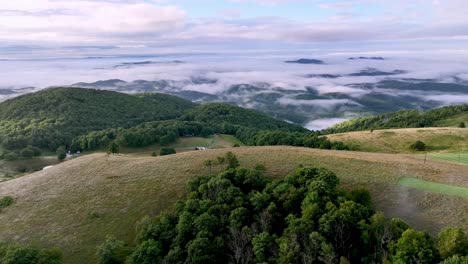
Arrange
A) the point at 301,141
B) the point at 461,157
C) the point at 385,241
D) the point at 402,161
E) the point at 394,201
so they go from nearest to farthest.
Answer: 1. the point at 385,241
2. the point at 394,201
3. the point at 402,161
4. the point at 461,157
5. the point at 301,141

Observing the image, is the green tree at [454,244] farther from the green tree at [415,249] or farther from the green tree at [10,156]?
the green tree at [10,156]

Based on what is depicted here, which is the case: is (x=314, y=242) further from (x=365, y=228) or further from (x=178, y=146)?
(x=178, y=146)

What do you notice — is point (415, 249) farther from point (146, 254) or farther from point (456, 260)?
point (146, 254)

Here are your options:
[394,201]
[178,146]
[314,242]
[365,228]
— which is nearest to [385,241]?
[365,228]

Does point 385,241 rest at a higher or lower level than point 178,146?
higher

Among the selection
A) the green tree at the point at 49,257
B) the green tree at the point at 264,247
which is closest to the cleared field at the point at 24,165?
the green tree at the point at 49,257

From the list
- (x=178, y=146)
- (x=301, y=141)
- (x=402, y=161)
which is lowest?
(x=178, y=146)
